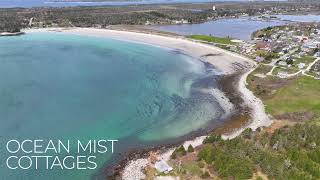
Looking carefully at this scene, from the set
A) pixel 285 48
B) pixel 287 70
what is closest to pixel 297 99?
pixel 287 70

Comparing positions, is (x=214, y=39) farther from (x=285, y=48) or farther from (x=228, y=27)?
(x=228, y=27)

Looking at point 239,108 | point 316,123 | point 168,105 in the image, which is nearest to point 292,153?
point 316,123

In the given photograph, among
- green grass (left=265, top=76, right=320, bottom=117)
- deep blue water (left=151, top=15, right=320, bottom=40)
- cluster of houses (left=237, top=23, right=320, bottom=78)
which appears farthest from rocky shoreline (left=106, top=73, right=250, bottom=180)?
deep blue water (left=151, top=15, right=320, bottom=40)

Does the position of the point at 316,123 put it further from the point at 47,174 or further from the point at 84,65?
the point at 84,65

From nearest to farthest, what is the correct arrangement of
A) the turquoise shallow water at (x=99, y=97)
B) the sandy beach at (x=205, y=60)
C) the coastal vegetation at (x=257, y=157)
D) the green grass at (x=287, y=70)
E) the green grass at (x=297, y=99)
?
the coastal vegetation at (x=257, y=157) < the sandy beach at (x=205, y=60) < the turquoise shallow water at (x=99, y=97) < the green grass at (x=297, y=99) < the green grass at (x=287, y=70)

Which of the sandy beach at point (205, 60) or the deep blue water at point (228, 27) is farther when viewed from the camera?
the deep blue water at point (228, 27)

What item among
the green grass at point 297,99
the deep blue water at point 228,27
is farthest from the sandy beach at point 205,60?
the deep blue water at point 228,27

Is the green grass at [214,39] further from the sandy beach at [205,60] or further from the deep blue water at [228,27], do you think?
the deep blue water at [228,27]
